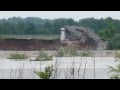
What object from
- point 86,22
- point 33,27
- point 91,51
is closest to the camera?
point 86,22

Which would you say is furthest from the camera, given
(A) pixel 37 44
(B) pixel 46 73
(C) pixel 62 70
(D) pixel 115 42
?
(A) pixel 37 44

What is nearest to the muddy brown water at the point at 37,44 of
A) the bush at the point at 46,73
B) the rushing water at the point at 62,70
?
the rushing water at the point at 62,70

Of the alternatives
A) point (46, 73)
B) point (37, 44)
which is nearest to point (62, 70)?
point (46, 73)

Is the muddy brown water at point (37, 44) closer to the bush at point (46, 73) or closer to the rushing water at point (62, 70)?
the rushing water at point (62, 70)

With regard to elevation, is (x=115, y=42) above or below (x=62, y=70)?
above

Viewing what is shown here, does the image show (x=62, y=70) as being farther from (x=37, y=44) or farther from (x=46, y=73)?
(x=37, y=44)

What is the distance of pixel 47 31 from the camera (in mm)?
2328
